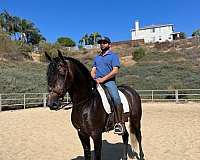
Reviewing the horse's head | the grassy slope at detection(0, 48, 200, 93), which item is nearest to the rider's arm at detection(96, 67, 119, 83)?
the horse's head

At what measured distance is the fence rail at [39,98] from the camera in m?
19.4

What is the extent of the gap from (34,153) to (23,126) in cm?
455

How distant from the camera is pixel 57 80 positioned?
4254mm

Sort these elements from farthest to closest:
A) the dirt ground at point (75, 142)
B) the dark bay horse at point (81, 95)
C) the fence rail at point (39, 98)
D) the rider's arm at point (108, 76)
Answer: the fence rail at point (39, 98)
the dirt ground at point (75, 142)
the rider's arm at point (108, 76)
the dark bay horse at point (81, 95)

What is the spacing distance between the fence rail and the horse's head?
544 inches

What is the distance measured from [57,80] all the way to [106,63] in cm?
116

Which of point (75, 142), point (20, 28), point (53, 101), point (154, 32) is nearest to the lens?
point (53, 101)

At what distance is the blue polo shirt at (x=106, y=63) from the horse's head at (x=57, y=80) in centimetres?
89

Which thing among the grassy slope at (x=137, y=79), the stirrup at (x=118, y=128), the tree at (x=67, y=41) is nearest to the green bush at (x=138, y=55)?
the grassy slope at (x=137, y=79)

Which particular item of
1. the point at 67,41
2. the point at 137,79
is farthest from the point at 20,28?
the point at 137,79

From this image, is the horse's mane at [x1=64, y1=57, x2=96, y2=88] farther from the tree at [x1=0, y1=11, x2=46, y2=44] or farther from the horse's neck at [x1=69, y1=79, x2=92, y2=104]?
the tree at [x1=0, y1=11, x2=46, y2=44]

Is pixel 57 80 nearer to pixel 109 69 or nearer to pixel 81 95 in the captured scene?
pixel 81 95

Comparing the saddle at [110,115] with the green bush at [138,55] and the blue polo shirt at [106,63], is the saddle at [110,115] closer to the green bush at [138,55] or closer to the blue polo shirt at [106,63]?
the blue polo shirt at [106,63]

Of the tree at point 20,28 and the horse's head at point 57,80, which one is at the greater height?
the tree at point 20,28
